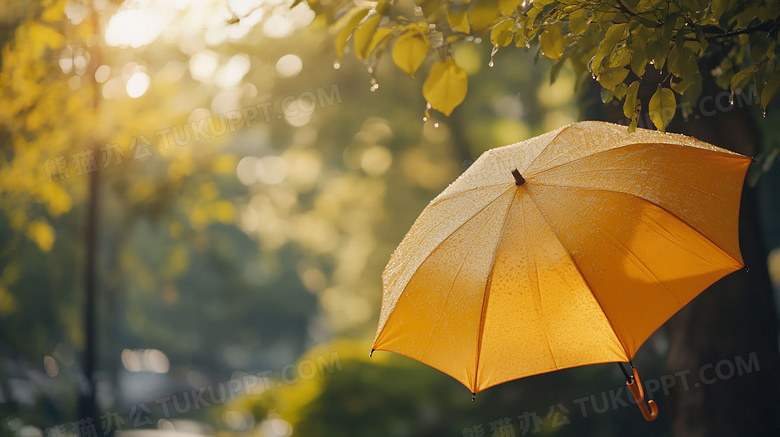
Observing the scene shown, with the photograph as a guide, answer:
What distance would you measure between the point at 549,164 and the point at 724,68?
1567 millimetres

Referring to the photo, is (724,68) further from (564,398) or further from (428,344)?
(564,398)

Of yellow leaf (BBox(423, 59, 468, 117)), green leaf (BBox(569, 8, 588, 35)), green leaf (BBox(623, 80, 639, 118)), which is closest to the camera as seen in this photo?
yellow leaf (BBox(423, 59, 468, 117))

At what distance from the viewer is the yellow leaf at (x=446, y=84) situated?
190 centimetres

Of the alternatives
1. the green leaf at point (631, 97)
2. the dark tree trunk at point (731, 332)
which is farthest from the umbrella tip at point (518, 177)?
the dark tree trunk at point (731, 332)

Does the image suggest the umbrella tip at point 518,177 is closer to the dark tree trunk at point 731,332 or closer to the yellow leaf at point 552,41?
the yellow leaf at point 552,41

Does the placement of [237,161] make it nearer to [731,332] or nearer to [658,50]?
[731,332]

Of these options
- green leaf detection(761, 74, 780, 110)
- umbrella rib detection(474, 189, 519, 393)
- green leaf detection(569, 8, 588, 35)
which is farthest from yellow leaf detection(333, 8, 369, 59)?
green leaf detection(761, 74, 780, 110)

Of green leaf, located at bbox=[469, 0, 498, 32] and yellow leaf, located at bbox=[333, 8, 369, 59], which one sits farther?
yellow leaf, located at bbox=[333, 8, 369, 59]

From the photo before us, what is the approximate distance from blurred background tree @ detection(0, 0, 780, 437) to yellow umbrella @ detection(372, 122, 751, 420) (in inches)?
45.2

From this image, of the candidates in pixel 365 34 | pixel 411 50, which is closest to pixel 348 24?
pixel 365 34

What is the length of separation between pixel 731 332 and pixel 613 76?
252 cm

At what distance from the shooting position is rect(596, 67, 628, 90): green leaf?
240 centimetres

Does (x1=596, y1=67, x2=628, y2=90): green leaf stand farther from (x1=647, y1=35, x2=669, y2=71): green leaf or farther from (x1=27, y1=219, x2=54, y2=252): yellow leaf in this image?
(x1=27, y1=219, x2=54, y2=252): yellow leaf

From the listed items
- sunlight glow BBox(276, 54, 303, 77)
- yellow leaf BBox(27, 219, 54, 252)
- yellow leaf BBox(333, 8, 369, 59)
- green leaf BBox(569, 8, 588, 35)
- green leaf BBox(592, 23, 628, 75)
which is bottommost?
yellow leaf BBox(333, 8, 369, 59)
